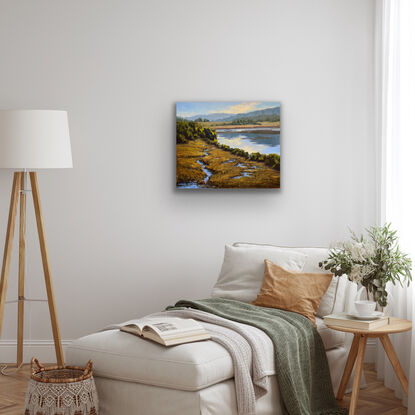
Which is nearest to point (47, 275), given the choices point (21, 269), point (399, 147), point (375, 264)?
point (21, 269)

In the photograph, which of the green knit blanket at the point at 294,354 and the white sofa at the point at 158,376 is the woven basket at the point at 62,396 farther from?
the green knit blanket at the point at 294,354

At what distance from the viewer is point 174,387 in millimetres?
2998

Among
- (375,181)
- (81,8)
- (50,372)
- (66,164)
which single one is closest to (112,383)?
(50,372)

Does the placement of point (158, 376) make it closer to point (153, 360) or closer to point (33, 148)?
point (153, 360)

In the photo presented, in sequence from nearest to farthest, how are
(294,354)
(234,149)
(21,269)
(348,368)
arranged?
(294,354) < (348,368) < (21,269) < (234,149)

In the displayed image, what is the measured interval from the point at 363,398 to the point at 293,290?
801mm

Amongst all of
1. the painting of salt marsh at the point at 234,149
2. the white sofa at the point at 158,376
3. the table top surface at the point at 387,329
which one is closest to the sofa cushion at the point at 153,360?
the white sofa at the point at 158,376

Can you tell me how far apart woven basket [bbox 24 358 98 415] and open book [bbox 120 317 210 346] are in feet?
1.10

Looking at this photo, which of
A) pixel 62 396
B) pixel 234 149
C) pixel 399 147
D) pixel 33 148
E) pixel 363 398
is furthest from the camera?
pixel 234 149

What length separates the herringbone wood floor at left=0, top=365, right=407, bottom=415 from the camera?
3744 millimetres

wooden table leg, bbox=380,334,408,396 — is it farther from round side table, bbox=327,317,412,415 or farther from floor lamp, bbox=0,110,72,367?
floor lamp, bbox=0,110,72,367

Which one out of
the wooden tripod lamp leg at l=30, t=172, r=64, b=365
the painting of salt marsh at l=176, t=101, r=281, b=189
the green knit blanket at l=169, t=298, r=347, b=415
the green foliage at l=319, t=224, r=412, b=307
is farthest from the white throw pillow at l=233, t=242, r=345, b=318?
the wooden tripod lamp leg at l=30, t=172, r=64, b=365

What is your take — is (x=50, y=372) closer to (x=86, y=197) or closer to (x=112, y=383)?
(x=112, y=383)

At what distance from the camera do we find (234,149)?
→ 188 inches
